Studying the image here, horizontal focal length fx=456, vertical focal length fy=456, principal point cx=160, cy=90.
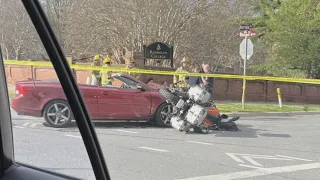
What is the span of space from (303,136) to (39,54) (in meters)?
9.46

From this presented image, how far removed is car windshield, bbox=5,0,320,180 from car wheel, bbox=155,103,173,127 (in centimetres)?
3

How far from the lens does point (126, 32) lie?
79.9 ft

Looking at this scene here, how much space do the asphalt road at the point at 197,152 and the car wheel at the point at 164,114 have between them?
32 centimetres

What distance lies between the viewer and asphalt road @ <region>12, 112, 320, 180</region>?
5.86m

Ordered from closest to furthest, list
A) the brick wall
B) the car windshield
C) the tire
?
the car windshield, the tire, the brick wall

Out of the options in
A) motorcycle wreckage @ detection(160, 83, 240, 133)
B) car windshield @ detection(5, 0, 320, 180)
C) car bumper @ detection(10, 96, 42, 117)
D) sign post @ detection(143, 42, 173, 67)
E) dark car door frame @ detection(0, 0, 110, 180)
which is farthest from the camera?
sign post @ detection(143, 42, 173, 67)

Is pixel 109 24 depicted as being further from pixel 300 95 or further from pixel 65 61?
pixel 65 61

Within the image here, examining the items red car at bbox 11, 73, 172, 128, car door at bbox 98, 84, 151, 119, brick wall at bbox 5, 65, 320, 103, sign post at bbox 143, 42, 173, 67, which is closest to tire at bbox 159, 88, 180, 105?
red car at bbox 11, 73, 172, 128

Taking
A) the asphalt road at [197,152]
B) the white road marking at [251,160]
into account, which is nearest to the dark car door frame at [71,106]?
the asphalt road at [197,152]

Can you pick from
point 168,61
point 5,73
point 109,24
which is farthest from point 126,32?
point 5,73

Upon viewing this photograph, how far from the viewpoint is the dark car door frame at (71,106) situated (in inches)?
64.9

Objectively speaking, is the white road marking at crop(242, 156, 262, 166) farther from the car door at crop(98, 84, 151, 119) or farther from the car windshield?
the car door at crop(98, 84, 151, 119)

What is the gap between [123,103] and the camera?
998 cm

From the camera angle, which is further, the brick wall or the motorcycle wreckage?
the brick wall
